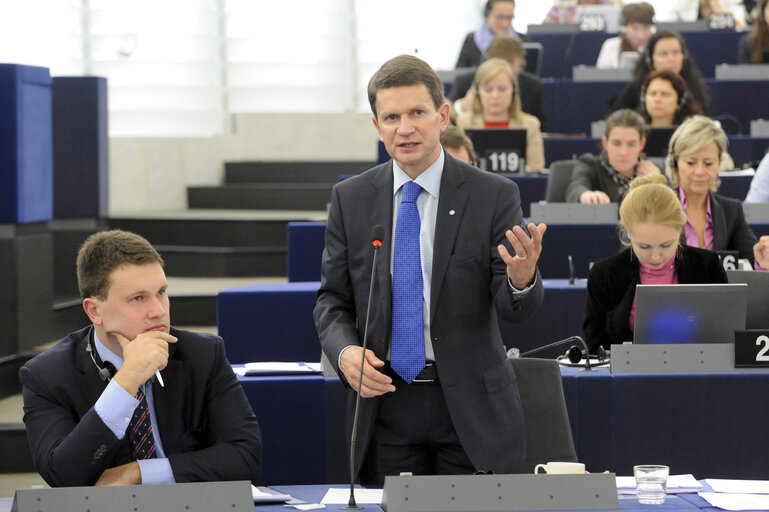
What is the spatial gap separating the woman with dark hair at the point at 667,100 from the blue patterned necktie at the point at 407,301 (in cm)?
435

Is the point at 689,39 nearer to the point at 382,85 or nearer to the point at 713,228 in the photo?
the point at 713,228

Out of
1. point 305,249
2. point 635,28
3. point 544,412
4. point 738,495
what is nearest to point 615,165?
point 305,249

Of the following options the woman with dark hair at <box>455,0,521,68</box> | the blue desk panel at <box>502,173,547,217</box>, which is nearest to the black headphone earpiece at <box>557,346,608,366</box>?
the blue desk panel at <box>502,173,547,217</box>

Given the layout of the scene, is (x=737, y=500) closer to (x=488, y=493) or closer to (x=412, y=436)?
(x=488, y=493)

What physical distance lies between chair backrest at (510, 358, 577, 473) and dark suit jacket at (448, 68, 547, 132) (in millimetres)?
5012

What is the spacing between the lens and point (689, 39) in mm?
9664

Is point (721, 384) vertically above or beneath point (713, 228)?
beneath

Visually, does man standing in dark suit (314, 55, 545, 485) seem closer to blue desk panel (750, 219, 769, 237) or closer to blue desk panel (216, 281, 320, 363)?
blue desk panel (216, 281, 320, 363)

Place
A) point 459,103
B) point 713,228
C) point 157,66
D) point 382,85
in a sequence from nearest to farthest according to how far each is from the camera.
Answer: point 382,85 < point 713,228 < point 459,103 < point 157,66

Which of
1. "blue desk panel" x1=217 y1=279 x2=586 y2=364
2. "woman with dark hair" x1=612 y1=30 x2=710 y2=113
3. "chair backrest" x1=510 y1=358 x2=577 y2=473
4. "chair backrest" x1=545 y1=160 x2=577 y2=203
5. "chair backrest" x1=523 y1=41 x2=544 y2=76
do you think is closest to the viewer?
"chair backrest" x1=510 y1=358 x2=577 y2=473

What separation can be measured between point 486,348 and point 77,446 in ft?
2.74

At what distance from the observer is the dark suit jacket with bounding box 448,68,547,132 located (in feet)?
25.7

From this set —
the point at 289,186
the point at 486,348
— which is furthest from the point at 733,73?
the point at 486,348

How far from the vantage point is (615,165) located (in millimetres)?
5578
